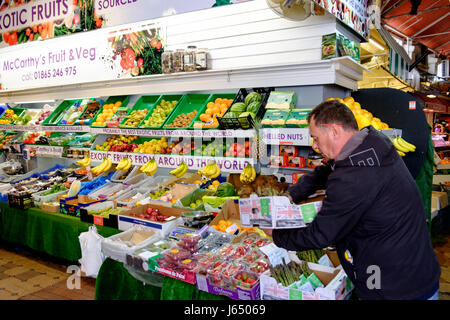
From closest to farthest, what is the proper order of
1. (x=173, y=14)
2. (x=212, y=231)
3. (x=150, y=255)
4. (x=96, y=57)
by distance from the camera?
1. (x=150, y=255)
2. (x=212, y=231)
3. (x=173, y=14)
4. (x=96, y=57)

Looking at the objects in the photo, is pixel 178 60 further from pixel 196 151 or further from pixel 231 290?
pixel 231 290

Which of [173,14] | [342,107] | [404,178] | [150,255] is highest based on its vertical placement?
[173,14]

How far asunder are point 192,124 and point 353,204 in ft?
8.60

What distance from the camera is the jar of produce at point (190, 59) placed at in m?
4.11

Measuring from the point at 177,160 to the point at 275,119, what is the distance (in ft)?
4.78

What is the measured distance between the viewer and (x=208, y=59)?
4285mm

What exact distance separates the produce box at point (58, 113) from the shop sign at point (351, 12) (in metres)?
4.68

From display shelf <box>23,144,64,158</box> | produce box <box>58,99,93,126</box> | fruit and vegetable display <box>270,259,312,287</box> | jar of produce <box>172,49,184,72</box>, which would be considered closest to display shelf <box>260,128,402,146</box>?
fruit and vegetable display <box>270,259,312,287</box>

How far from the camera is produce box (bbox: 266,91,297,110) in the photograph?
3428 millimetres

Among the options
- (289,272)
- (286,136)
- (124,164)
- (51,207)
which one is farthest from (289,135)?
(51,207)

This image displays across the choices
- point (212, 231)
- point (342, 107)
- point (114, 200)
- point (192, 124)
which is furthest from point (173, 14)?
point (342, 107)

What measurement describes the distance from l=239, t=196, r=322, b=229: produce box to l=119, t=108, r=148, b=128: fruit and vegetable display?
3.00 meters

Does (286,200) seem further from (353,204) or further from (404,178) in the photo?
(404,178)

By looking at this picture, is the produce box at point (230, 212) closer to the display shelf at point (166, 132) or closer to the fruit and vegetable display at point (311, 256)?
the display shelf at point (166, 132)
